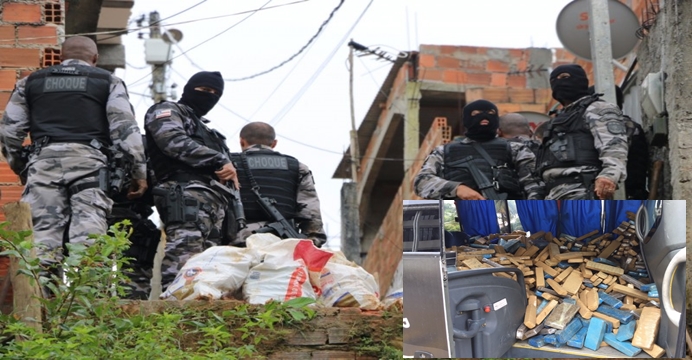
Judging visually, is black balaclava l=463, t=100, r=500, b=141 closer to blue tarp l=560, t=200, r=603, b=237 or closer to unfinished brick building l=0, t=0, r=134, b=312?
blue tarp l=560, t=200, r=603, b=237

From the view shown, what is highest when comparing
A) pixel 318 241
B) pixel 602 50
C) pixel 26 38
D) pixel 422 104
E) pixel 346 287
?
pixel 422 104

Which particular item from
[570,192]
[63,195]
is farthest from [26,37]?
[570,192]

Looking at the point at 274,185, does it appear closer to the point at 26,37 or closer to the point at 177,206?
the point at 177,206

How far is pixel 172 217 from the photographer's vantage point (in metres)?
8.72

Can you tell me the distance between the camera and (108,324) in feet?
23.1

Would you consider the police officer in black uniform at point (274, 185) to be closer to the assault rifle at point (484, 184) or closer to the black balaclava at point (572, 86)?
the assault rifle at point (484, 184)

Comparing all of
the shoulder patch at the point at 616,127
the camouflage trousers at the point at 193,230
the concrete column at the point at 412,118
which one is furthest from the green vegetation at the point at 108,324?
the concrete column at the point at 412,118

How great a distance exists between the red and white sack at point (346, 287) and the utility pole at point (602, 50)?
2498 millimetres

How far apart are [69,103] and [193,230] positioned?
110cm

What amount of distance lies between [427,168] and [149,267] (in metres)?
1.95

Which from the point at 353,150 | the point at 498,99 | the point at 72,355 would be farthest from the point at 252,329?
the point at 353,150

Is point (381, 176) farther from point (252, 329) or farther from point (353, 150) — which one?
point (252, 329)

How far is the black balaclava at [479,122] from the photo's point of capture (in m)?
9.34

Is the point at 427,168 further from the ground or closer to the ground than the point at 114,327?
further from the ground
